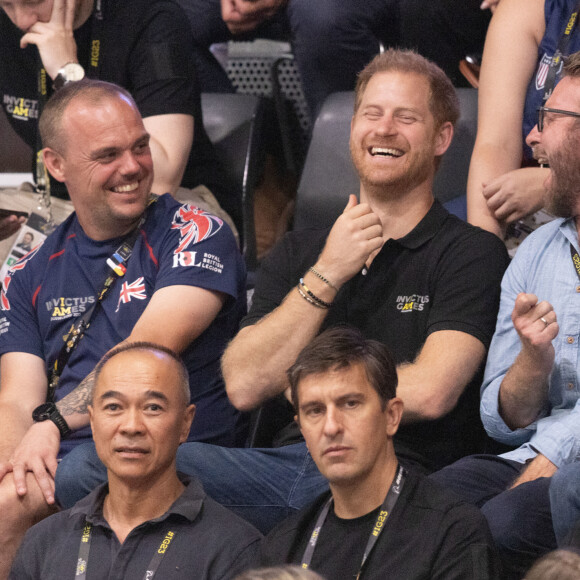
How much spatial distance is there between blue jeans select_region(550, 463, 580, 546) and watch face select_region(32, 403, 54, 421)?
130 cm

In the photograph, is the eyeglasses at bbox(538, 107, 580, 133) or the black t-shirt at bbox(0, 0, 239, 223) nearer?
the eyeglasses at bbox(538, 107, 580, 133)

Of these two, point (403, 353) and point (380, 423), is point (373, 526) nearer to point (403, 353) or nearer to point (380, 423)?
point (380, 423)

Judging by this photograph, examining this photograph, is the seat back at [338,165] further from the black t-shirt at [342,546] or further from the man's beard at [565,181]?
the black t-shirt at [342,546]

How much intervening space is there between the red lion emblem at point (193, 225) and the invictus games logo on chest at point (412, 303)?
60cm

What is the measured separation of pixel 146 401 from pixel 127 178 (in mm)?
853

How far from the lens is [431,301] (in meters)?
2.55

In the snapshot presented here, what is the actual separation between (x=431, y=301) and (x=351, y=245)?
0.25 metres

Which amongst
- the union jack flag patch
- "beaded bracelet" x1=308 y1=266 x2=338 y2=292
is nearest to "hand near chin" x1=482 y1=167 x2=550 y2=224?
"beaded bracelet" x1=308 y1=266 x2=338 y2=292

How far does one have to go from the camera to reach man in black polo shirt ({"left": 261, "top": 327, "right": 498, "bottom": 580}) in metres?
1.91

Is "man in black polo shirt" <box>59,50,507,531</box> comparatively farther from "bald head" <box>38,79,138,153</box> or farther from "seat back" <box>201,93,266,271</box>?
"seat back" <box>201,93,266,271</box>

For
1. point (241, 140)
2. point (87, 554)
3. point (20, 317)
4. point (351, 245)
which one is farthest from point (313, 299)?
point (241, 140)

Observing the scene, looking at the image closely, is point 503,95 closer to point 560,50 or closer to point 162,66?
point 560,50

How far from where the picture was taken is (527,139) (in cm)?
278

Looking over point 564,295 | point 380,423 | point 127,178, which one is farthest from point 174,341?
point 564,295
